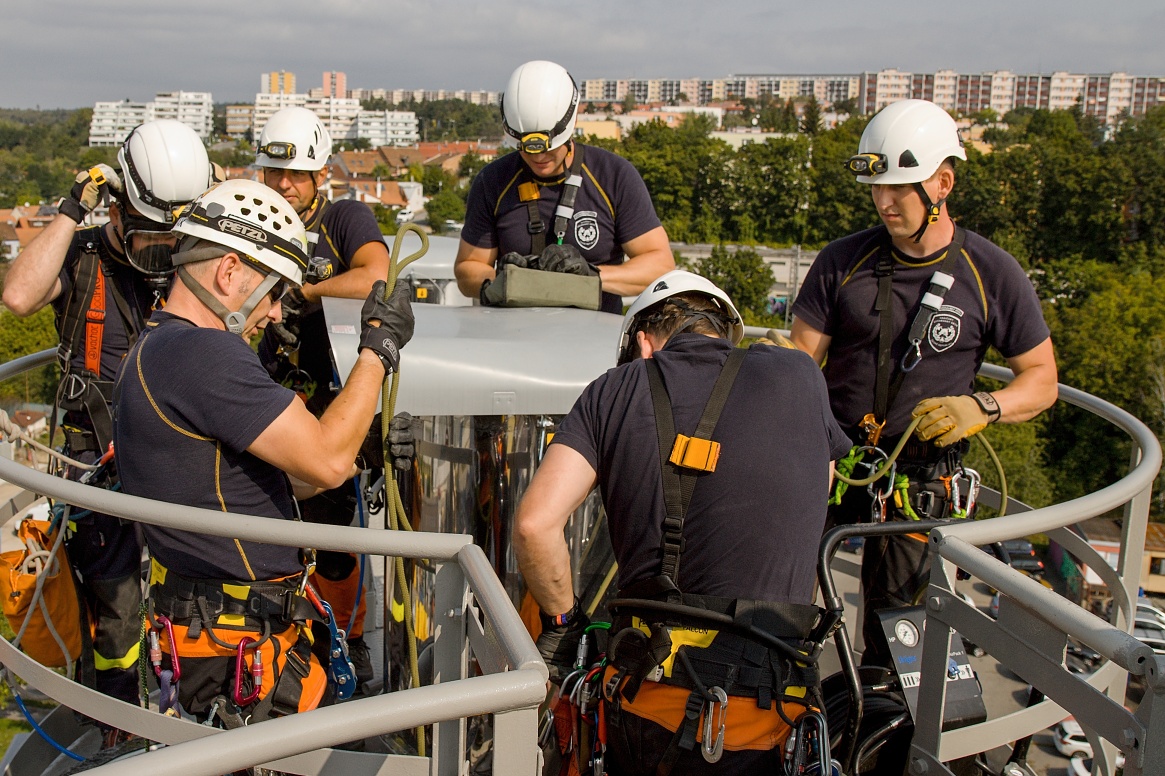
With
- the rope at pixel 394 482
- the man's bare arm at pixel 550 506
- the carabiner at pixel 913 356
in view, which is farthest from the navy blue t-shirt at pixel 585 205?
the man's bare arm at pixel 550 506

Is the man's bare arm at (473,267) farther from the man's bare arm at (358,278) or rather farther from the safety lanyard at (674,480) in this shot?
the safety lanyard at (674,480)

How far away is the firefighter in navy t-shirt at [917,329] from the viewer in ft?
14.4

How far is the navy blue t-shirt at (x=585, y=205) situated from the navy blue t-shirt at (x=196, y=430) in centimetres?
234

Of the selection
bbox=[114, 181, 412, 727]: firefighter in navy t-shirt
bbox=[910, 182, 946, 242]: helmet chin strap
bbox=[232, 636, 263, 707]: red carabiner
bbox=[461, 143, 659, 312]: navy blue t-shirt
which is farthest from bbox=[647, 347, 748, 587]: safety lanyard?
bbox=[461, 143, 659, 312]: navy blue t-shirt

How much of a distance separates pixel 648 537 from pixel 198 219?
174 centimetres

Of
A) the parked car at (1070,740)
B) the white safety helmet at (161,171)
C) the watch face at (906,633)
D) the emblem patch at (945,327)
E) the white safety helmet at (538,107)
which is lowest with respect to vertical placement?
the parked car at (1070,740)

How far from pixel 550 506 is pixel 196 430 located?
42.7 inches

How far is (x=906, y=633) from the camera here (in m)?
3.44

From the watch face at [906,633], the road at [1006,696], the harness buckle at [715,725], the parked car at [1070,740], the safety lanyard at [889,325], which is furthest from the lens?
the parked car at [1070,740]

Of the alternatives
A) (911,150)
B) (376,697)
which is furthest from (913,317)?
(376,697)

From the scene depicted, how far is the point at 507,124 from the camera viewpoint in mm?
5020

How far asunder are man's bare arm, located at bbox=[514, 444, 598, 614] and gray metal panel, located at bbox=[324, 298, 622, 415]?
0.86m

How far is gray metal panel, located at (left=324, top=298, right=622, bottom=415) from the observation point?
3688 millimetres

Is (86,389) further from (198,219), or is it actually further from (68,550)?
(198,219)
